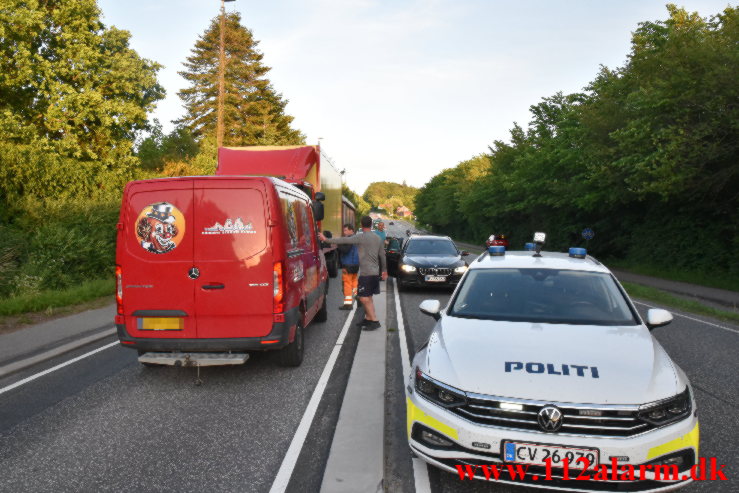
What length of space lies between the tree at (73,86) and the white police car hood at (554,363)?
21.0 meters

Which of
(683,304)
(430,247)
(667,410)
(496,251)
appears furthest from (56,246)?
(683,304)

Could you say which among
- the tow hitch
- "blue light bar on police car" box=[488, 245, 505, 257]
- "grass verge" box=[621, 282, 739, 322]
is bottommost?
"grass verge" box=[621, 282, 739, 322]

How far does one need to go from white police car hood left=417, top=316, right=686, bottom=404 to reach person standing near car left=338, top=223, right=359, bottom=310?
6869mm

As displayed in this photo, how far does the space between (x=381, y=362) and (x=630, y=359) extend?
3.68 m

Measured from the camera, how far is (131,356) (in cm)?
754

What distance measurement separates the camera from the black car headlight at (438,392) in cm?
332

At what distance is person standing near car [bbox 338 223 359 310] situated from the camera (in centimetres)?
1101

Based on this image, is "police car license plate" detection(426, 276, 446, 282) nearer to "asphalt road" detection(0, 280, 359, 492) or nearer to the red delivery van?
"asphalt road" detection(0, 280, 359, 492)

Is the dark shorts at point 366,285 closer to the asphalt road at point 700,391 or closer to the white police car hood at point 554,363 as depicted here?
the asphalt road at point 700,391

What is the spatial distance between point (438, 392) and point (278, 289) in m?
2.91

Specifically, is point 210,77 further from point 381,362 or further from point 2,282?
point 381,362

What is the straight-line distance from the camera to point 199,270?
232 inches

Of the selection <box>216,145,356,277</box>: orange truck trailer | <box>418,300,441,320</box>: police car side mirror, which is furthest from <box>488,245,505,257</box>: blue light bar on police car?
<box>216,145,356,277</box>: orange truck trailer

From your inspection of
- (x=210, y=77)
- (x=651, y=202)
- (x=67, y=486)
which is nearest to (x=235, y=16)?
(x=210, y=77)
